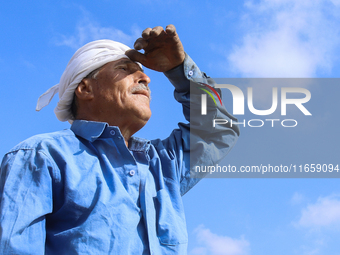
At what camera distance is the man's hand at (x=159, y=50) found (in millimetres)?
3254

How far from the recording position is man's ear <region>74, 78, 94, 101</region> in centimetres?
337

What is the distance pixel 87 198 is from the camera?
2605 millimetres

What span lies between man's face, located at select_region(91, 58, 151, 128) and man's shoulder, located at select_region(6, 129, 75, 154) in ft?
1.42

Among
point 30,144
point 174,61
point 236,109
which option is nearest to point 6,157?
point 30,144

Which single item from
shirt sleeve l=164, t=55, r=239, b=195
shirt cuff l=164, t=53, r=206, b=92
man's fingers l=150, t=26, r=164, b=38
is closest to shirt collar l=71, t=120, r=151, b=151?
shirt sleeve l=164, t=55, r=239, b=195

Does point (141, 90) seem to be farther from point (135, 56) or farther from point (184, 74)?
point (184, 74)

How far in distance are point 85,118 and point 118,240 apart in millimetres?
1235

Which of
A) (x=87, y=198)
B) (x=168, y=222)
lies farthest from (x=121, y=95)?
(x=168, y=222)

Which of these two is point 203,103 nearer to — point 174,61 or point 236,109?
point 174,61

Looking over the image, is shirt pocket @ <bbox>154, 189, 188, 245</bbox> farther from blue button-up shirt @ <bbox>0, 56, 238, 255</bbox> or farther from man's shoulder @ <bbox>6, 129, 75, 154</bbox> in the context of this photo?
man's shoulder @ <bbox>6, 129, 75, 154</bbox>

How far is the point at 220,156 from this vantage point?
12.2 ft

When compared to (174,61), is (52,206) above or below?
below

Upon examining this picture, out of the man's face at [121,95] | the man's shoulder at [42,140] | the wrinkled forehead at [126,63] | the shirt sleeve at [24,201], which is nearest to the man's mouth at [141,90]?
the man's face at [121,95]

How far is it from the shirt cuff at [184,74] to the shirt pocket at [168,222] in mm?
1156
